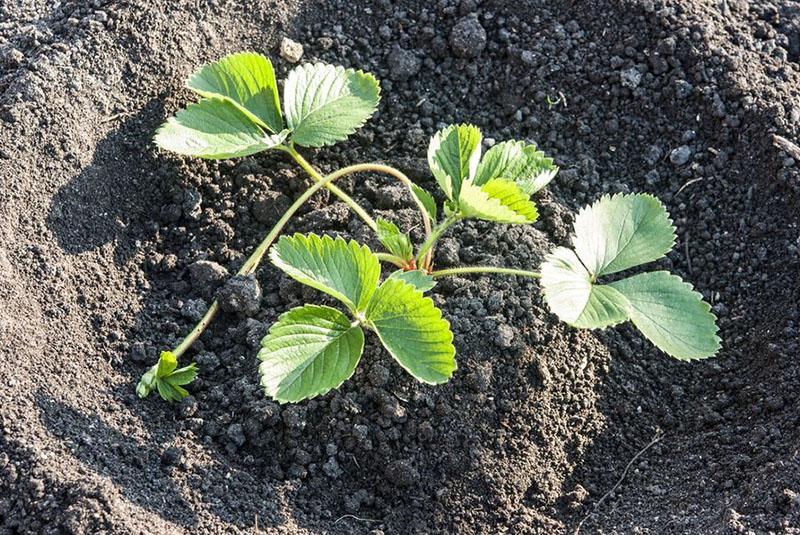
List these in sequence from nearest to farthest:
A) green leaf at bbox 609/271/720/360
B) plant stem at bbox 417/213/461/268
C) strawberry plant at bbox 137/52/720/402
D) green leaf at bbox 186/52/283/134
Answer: strawberry plant at bbox 137/52/720/402 < green leaf at bbox 609/271/720/360 < plant stem at bbox 417/213/461/268 < green leaf at bbox 186/52/283/134

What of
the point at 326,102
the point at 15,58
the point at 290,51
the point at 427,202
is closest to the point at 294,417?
the point at 427,202

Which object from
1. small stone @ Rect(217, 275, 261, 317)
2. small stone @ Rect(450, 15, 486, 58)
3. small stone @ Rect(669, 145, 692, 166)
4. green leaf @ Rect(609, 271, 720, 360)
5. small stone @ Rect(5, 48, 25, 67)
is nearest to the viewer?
green leaf @ Rect(609, 271, 720, 360)

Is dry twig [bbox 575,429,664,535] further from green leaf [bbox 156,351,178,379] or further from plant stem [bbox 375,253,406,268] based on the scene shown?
green leaf [bbox 156,351,178,379]

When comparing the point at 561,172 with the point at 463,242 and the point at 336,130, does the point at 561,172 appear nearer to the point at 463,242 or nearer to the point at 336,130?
the point at 463,242

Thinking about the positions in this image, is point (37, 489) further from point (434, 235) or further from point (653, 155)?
point (653, 155)

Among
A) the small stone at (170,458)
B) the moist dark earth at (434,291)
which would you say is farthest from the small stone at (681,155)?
the small stone at (170,458)

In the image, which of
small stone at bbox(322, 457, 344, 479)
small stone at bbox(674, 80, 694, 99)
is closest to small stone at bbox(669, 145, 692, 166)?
small stone at bbox(674, 80, 694, 99)
